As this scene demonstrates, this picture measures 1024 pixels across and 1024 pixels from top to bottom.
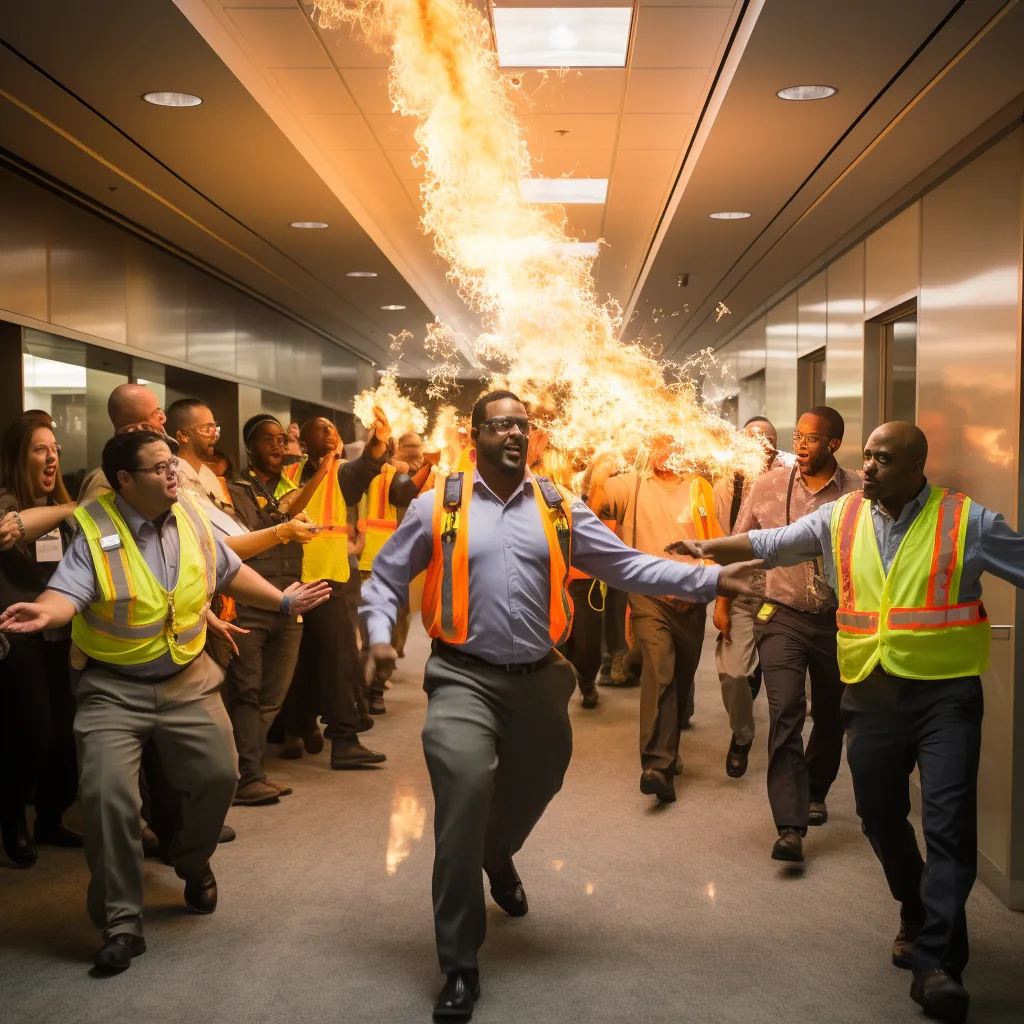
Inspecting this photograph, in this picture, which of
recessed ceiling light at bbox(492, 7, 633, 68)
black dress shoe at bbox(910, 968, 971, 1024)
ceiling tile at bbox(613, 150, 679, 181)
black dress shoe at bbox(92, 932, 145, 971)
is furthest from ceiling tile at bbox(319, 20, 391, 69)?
black dress shoe at bbox(910, 968, 971, 1024)

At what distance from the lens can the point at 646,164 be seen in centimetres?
861

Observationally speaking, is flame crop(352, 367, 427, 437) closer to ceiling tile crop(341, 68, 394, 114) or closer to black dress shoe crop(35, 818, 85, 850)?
ceiling tile crop(341, 68, 394, 114)

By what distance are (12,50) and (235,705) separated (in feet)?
10.8

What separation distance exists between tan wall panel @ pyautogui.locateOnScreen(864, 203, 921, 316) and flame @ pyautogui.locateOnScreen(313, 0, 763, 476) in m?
1.29

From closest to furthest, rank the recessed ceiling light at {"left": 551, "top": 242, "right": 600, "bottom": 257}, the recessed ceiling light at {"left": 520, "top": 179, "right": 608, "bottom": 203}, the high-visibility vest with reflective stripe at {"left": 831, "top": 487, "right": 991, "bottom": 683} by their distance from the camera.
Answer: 1. the high-visibility vest with reflective stripe at {"left": 831, "top": 487, "right": 991, "bottom": 683}
2. the recessed ceiling light at {"left": 520, "top": 179, "right": 608, "bottom": 203}
3. the recessed ceiling light at {"left": 551, "top": 242, "right": 600, "bottom": 257}

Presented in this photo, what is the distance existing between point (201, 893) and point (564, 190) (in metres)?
6.70

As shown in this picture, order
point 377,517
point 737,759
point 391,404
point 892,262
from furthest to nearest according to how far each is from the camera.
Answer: point 391,404
point 377,517
point 892,262
point 737,759

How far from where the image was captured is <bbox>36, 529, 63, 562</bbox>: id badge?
5020mm

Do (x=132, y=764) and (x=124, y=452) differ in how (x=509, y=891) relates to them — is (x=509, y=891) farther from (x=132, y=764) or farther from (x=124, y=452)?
(x=124, y=452)

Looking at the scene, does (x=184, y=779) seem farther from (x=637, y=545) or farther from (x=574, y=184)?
(x=574, y=184)

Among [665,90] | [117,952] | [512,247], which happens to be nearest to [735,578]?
[117,952]

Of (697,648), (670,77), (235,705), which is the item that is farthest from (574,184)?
(235,705)

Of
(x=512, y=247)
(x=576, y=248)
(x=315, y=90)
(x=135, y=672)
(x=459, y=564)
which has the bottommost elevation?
(x=135, y=672)

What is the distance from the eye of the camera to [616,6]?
562 centimetres
